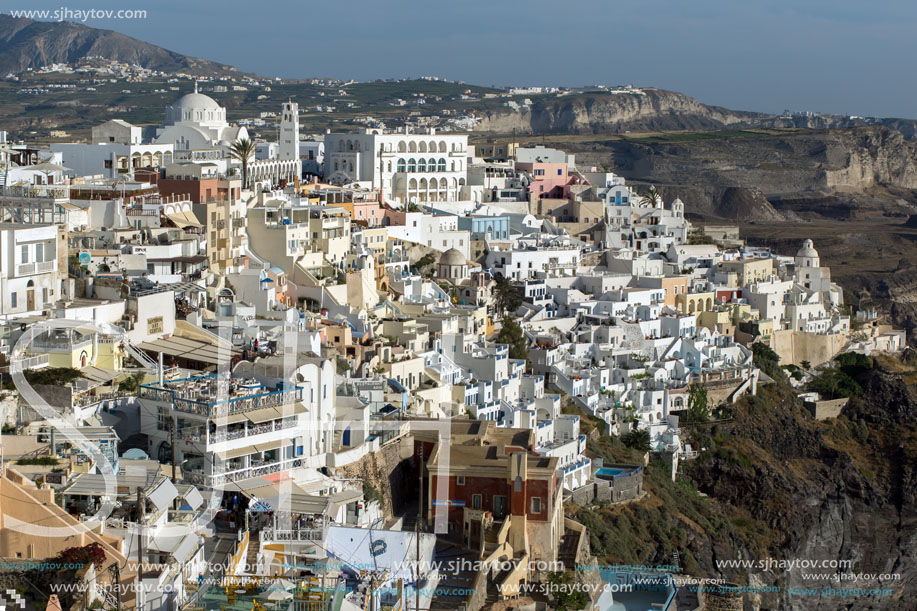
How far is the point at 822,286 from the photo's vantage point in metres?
48.2

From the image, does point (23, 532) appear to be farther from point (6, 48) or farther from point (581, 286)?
point (6, 48)

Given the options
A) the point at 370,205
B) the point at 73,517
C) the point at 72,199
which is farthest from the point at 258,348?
the point at 370,205

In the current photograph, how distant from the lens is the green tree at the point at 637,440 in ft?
107

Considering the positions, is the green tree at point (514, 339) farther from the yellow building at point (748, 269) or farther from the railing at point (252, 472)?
the railing at point (252, 472)

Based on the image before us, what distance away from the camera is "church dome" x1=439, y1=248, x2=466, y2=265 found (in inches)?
1506

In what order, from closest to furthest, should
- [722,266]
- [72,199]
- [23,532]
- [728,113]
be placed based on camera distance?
[23,532], [72,199], [722,266], [728,113]

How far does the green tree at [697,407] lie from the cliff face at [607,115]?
85.2 m

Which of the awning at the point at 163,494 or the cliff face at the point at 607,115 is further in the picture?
the cliff face at the point at 607,115

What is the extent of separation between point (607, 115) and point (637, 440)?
11037 centimetres

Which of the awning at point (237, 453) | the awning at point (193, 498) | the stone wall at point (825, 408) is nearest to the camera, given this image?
the awning at point (193, 498)

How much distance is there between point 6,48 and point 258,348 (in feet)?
407

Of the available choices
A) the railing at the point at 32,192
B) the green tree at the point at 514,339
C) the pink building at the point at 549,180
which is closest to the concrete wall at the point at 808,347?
the pink building at the point at 549,180

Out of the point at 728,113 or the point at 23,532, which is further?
the point at 728,113

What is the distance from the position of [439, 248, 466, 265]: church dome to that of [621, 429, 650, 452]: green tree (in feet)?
25.6
